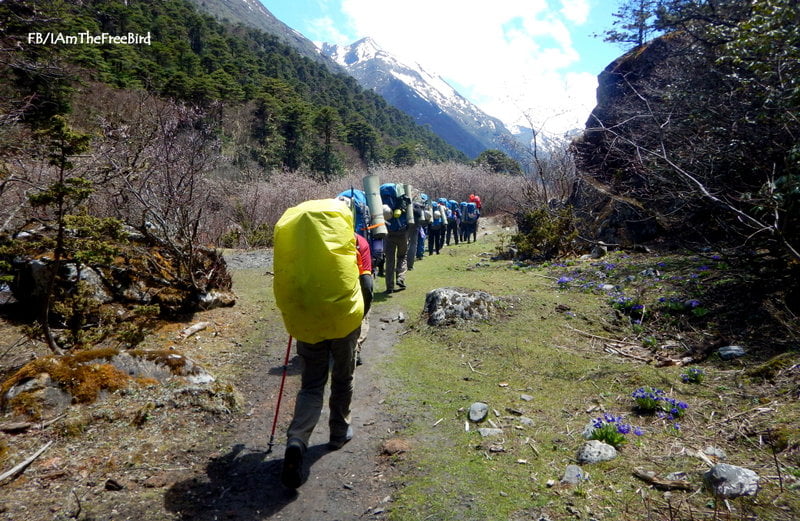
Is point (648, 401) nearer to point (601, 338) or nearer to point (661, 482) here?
point (661, 482)

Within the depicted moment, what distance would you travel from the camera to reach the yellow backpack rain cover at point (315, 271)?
9.24ft

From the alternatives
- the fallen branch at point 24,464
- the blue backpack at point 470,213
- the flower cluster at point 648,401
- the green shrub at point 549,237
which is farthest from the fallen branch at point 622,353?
the blue backpack at point 470,213

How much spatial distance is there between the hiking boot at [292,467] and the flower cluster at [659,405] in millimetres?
2786

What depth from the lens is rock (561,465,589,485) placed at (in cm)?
270

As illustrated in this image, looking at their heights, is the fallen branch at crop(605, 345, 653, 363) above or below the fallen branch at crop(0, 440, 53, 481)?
above

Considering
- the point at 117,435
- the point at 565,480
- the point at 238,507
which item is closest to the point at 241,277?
the point at 117,435

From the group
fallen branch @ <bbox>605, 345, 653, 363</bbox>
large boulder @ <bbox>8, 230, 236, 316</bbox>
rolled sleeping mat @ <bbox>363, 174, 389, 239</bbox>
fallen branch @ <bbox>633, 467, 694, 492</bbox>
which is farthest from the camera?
rolled sleeping mat @ <bbox>363, 174, 389, 239</bbox>

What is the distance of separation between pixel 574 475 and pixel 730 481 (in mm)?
825

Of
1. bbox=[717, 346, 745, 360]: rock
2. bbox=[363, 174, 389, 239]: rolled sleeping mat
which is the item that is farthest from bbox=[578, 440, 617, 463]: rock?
bbox=[363, 174, 389, 239]: rolled sleeping mat

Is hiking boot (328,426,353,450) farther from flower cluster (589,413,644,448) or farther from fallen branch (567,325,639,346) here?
fallen branch (567,325,639,346)

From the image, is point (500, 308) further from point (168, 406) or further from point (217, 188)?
point (217, 188)

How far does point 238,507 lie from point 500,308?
474cm

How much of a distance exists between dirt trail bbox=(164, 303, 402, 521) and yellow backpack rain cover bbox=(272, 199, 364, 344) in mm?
1059

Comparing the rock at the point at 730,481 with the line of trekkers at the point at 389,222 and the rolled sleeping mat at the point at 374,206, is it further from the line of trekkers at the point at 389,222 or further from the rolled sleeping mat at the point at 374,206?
the rolled sleeping mat at the point at 374,206
